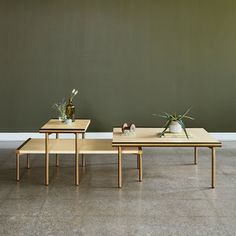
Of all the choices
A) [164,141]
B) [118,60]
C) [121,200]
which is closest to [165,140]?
[164,141]

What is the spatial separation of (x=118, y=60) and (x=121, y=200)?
3.01m

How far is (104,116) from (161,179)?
2209 millimetres

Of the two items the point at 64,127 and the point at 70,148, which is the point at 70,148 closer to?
the point at 70,148

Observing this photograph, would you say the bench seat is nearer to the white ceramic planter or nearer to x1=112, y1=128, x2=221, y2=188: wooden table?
x1=112, y1=128, x2=221, y2=188: wooden table

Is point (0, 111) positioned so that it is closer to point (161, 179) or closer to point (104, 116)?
point (104, 116)

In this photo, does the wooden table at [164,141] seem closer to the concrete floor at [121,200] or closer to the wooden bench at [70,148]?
the wooden bench at [70,148]

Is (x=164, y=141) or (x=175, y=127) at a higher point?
(x=175, y=127)

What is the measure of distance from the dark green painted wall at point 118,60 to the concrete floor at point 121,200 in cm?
132

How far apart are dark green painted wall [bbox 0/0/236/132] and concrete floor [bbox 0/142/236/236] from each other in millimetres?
1318

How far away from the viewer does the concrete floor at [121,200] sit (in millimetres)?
2811

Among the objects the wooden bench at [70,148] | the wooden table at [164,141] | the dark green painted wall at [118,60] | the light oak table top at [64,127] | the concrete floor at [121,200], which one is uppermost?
the dark green painted wall at [118,60]

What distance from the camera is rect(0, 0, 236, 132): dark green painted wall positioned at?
233 inches

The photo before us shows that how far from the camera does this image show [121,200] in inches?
134

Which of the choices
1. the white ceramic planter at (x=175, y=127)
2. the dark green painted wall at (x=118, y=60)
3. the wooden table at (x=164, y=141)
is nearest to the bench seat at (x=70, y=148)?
the wooden table at (x=164, y=141)
